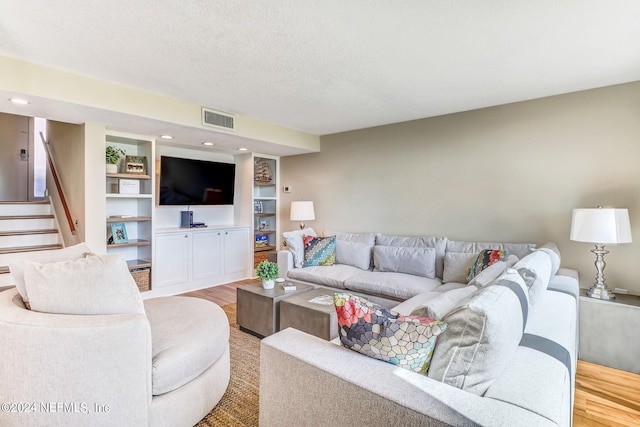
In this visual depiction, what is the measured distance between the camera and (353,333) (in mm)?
1209

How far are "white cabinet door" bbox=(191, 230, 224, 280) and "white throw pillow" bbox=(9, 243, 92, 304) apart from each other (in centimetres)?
233

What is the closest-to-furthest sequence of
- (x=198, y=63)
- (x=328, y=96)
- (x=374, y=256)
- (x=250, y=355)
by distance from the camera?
(x=198, y=63), (x=250, y=355), (x=328, y=96), (x=374, y=256)

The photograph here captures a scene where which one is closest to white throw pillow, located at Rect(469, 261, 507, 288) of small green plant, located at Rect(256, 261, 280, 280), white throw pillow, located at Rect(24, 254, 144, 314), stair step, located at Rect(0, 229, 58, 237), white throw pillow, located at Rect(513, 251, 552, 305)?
white throw pillow, located at Rect(513, 251, 552, 305)

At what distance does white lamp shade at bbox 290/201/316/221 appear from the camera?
4492 millimetres

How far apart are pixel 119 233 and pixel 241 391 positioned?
2866 mm

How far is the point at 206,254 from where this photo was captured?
466cm

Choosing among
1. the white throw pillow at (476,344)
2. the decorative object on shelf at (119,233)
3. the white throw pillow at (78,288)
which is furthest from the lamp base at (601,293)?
the decorative object on shelf at (119,233)

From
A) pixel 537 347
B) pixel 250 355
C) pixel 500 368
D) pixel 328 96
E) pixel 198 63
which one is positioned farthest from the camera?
pixel 328 96

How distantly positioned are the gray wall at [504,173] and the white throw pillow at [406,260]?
1.61ft

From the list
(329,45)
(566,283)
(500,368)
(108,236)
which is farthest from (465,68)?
(108,236)

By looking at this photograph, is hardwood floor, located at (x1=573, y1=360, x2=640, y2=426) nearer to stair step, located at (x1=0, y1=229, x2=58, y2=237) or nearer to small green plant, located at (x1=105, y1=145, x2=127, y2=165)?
small green plant, located at (x1=105, y1=145, x2=127, y2=165)

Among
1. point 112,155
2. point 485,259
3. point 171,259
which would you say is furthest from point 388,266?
point 112,155

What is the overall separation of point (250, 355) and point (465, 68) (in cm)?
287

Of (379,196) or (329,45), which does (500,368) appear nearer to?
(329,45)
